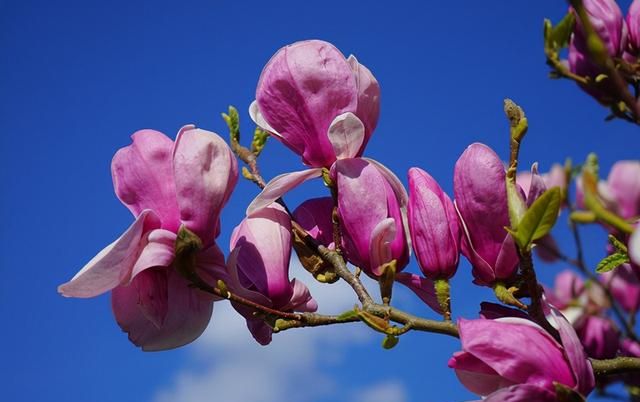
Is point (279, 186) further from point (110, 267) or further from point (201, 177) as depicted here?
point (110, 267)

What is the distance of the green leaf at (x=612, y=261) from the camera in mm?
1045

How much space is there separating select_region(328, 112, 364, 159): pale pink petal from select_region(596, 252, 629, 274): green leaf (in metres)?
0.37

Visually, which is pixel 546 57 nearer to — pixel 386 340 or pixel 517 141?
pixel 517 141

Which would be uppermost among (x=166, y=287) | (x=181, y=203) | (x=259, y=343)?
(x=181, y=203)

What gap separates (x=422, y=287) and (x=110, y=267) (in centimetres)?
38

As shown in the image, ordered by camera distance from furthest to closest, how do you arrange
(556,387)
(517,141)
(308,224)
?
(308,224)
(517,141)
(556,387)

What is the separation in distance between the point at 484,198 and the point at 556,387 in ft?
0.75

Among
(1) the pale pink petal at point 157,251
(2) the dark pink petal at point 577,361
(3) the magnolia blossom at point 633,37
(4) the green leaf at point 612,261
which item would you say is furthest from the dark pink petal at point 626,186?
(1) the pale pink petal at point 157,251

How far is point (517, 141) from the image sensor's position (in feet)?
2.82

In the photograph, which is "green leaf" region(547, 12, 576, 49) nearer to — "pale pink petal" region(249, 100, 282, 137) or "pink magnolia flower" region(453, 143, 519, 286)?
"pink magnolia flower" region(453, 143, 519, 286)

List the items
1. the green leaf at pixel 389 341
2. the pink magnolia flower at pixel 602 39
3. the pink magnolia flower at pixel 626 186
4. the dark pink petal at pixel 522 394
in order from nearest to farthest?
the dark pink petal at pixel 522 394
the green leaf at pixel 389 341
the pink magnolia flower at pixel 602 39
the pink magnolia flower at pixel 626 186

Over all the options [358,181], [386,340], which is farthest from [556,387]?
[358,181]

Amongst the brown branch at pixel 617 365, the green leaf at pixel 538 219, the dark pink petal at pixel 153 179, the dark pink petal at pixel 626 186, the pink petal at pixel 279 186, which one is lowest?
the dark pink petal at pixel 626 186

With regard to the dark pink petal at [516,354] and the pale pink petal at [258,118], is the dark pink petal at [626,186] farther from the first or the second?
the dark pink petal at [516,354]
